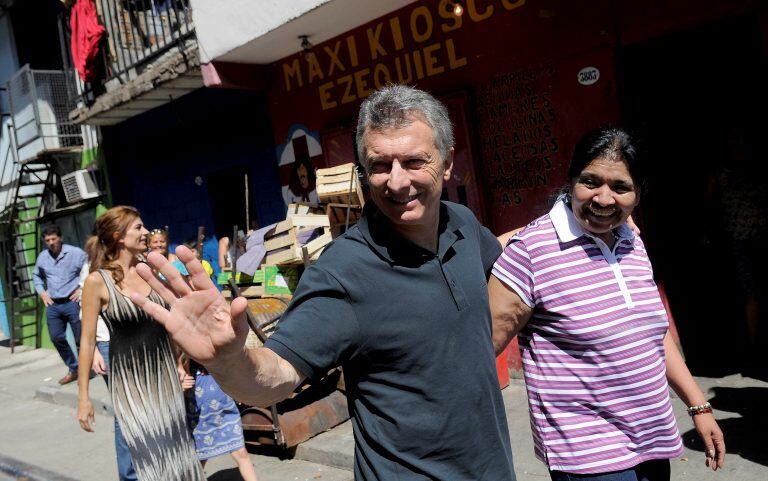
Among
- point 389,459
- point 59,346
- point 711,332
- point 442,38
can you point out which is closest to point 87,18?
point 59,346

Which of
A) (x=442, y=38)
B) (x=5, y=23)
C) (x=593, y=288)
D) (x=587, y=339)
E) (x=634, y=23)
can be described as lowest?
(x=587, y=339)

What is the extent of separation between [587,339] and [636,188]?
0.58 m

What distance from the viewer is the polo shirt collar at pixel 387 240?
1.84 metres

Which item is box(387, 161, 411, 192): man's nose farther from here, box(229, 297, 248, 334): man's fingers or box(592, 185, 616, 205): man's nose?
box(592, 185, 616, 205): man's nose

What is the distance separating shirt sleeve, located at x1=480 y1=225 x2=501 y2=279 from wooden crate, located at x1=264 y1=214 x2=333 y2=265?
4691mm

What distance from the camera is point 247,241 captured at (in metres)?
7.66

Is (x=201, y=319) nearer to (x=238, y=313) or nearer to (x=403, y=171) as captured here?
(x=238, y=313)

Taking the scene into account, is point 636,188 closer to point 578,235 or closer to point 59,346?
point 578,235

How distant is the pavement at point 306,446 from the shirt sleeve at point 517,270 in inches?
91.5

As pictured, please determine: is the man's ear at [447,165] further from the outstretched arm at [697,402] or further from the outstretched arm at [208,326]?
the outstretched arm at [697,402]

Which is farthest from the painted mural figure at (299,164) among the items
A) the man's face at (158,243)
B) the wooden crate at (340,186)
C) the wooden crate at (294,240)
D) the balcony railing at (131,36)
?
the balcony railing at (131,36)

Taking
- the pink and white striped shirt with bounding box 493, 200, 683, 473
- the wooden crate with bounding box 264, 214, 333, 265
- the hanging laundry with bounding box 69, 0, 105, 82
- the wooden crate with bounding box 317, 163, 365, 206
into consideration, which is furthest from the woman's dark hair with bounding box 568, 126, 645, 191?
the hanging laundry with bounding box 69, 0, 105, 82

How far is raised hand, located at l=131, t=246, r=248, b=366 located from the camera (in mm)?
1425

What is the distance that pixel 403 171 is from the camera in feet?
6.09
